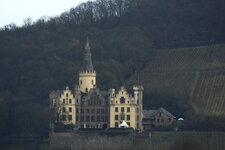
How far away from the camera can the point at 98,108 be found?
172625 millimetres

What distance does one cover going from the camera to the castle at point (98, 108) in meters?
171

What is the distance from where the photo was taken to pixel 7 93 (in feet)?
622

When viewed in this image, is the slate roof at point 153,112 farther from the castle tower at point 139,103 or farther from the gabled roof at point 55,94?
the gabled roof at point 55,94

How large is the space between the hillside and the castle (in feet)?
34.2

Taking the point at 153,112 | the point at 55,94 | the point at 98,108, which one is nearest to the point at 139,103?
the point at 153,112

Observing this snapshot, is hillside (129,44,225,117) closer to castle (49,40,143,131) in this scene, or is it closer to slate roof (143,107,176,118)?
slate roof (143,107,176,118)

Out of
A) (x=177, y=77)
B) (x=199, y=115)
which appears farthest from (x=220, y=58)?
(x=199, y=115)

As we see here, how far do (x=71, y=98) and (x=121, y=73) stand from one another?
2650 centimetres

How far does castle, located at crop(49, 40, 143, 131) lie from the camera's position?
170875 millimetres

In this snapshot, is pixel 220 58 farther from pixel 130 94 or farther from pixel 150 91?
pixel 130 94

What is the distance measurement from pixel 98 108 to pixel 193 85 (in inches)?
885

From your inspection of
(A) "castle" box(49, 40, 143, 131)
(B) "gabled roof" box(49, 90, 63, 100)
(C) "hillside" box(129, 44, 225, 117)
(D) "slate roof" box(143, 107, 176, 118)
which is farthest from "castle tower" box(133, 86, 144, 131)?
(B) "gabled roof" box(49, 90, 63, 100)

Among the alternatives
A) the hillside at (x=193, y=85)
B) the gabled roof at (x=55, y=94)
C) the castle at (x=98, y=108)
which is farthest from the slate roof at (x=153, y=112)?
the gabled roof at (x=55, y=94)

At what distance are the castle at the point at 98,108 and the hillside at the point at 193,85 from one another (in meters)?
10.4
